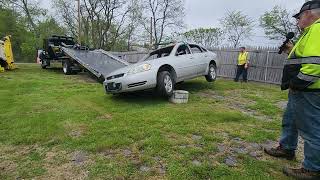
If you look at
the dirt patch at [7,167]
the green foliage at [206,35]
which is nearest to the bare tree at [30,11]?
the green foliage at [206,35]

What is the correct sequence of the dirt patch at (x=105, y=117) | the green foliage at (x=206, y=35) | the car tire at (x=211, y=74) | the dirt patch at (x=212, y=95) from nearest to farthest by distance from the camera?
1. the dirt patch at (x=105, y=117)
2. the dirt patch at (x=212, y=95)
3. the car tire at (x=211, y=74)
4. the green foliage at (x=206, y=35)

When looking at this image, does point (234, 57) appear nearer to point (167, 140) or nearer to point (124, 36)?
point (167, 140)

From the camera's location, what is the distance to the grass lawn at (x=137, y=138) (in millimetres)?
3992

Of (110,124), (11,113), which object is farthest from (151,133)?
(11,113)

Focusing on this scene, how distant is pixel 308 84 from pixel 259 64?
11.7 metres

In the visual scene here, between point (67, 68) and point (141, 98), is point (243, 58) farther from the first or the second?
point (67, 68)

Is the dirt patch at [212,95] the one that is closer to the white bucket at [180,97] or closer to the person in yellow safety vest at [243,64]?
the white bucket at [180,97]

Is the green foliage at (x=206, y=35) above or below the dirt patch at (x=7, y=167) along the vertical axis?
above

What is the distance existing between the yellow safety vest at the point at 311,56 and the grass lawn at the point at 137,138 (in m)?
1.26

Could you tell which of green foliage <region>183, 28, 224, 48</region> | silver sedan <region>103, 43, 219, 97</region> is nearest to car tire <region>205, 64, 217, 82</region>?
silver sedan <region>103, 43, 219, 97</region>

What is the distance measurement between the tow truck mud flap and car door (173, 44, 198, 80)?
329 cm

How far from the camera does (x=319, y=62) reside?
10.9 feet

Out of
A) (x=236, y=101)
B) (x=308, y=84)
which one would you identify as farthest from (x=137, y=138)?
(x=236, y=101)

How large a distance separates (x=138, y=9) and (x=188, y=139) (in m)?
39.4
